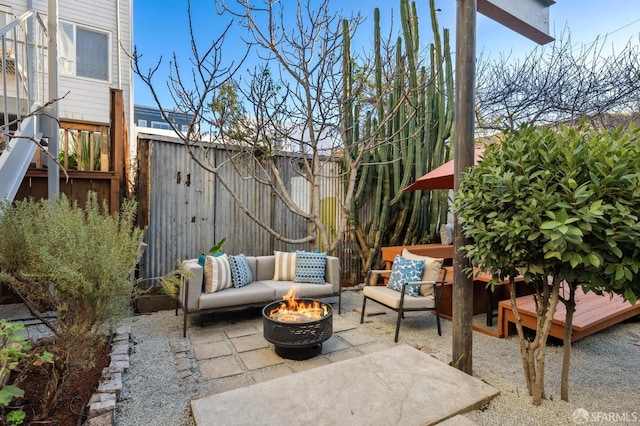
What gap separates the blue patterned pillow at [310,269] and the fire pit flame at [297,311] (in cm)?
74

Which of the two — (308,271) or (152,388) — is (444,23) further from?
(152,388)

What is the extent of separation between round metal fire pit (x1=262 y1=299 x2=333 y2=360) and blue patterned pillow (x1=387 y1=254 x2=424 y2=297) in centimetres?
121

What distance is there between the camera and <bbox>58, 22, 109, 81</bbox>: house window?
7184 mm

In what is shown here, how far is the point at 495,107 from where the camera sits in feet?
24.8

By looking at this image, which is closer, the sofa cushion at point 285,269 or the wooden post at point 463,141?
the wooden post at point 463,141

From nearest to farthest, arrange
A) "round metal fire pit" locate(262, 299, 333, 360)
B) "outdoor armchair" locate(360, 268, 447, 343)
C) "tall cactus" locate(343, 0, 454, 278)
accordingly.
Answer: "round metal fire pit" locate(262, 299, 333, 360) < "outdoor armchair" locate(360, 268, 447, 343) < "tall cactus" locate(343, 0, 454, 278)

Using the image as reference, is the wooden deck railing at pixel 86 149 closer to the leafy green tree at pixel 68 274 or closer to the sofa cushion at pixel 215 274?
the sofa cushion at pixel 215 274

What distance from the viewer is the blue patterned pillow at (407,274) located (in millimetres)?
3981

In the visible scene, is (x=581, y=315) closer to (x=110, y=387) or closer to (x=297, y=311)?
(x=297, y=311)

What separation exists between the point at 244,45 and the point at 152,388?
4064mm

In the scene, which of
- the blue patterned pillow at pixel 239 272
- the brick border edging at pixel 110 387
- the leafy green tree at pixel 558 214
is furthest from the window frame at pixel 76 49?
the leafy green tree at pixel 558 214

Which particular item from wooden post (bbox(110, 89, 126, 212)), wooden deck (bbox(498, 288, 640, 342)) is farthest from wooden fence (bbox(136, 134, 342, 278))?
wooden deck (bbox(498, 288, 640, 342))

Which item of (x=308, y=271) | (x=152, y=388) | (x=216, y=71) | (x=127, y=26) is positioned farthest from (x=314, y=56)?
(x=127, y=26)

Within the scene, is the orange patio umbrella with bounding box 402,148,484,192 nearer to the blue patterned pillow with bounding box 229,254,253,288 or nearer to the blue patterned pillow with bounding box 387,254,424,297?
the blue patterned pillow with bounding box 387,254,424,297
